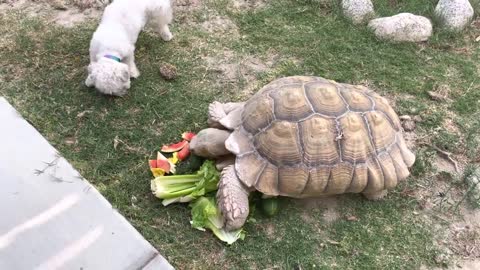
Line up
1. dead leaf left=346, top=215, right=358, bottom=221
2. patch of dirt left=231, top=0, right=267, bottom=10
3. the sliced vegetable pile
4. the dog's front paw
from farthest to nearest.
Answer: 1. patch of dirt left=231, top=0, right=267, bottom=10
2. the dog's front paw
3. dead leaf left=346, top=215, right=358, bottom=221
4. the sliced vegetable pile

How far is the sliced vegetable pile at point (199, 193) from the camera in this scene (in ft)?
11.2

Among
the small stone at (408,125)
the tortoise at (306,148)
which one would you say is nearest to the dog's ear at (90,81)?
the tortoise at (306,148)

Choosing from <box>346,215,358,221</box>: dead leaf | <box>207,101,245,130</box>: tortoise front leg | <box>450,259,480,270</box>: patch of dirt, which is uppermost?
<box>207,101,245,130</box>: tortoise front leg

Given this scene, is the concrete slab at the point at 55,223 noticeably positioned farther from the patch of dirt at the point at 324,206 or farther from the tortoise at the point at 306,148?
the patch of dirt at the point at 324,206

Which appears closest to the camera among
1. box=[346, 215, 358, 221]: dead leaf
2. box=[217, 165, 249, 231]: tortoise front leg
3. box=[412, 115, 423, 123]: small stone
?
box=[217, 165, 249, 231]: tortoise front leg

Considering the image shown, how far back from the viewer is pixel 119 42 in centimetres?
431

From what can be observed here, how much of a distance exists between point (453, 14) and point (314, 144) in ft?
9.10

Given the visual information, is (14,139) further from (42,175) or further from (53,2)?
(53,2)

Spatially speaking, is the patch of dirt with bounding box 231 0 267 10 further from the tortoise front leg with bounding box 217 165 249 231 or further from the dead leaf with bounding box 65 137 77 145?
the tortoise front leg with bounding box 217 165 249 231

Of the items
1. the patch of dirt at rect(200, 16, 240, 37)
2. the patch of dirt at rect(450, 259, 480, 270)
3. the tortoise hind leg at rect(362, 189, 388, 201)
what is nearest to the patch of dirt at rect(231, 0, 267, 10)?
the patch of dirt at rect(200, 16, 240, 37)

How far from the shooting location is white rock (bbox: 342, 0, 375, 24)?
17.2 feet

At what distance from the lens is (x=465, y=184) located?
12.8 ft

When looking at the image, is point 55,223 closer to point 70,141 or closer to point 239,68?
point 70,141

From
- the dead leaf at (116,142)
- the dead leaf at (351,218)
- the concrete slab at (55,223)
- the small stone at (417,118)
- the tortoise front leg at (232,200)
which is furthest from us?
the small stone at (417,118)
